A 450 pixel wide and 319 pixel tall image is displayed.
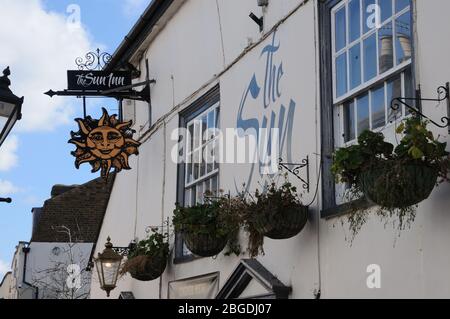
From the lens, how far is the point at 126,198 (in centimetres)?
1378

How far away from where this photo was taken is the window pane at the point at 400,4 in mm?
6835

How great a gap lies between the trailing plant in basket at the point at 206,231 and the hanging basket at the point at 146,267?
1.65 m

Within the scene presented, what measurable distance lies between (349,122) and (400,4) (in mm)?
1187

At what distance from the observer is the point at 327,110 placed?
7773mm

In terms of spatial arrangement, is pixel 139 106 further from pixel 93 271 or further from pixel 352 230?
pixel 352 230

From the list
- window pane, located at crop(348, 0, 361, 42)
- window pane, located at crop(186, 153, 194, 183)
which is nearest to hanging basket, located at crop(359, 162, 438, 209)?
window pane, located at crop(348, 0, 361, 42)

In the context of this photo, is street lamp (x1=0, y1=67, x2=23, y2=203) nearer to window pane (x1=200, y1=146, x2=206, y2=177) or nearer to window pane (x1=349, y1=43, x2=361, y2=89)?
window pane (x1=349, y1=43, x2=361, y2=89)

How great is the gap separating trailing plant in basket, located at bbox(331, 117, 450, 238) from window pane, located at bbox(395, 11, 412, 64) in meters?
1.05

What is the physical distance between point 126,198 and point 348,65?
6.93 m

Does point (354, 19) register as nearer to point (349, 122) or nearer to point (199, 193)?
point (349, 122)

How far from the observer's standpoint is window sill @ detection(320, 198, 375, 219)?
650 cm

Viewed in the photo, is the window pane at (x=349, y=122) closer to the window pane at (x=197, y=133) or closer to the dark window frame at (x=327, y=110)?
the dark window frame at (x=327, y=110)

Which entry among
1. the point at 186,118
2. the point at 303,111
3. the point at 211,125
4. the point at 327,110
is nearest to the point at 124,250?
the point at 186,118

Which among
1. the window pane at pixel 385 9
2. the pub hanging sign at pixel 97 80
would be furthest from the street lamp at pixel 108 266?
the window pane at pixel 385 9
